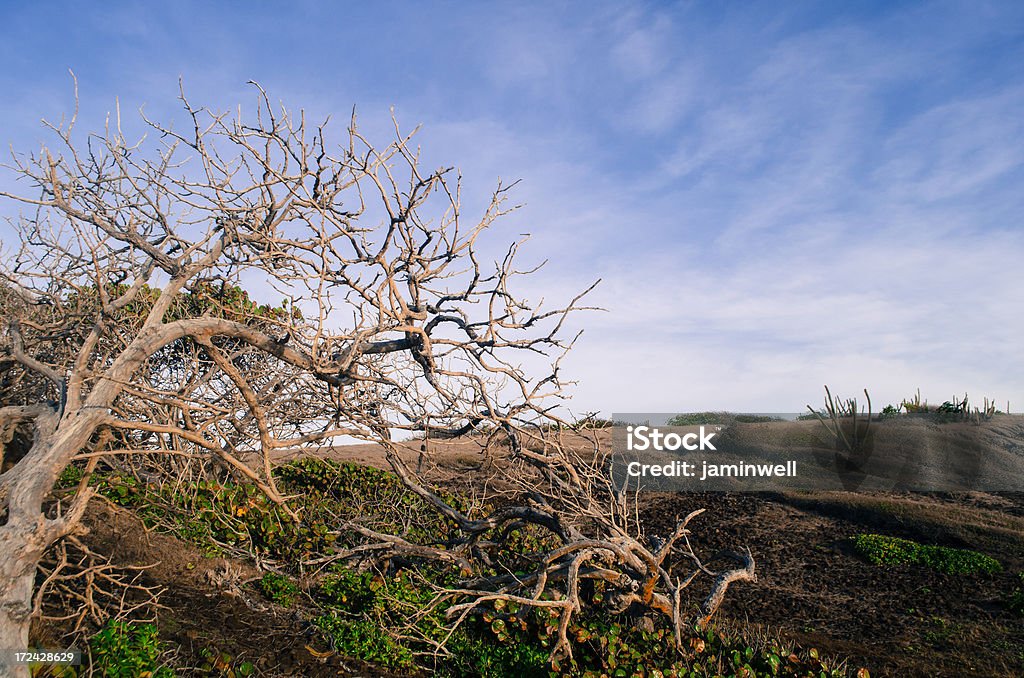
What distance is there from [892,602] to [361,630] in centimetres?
718

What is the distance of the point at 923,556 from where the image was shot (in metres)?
11.3

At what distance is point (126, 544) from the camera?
27.6 feet

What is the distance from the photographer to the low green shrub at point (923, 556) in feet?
35.1

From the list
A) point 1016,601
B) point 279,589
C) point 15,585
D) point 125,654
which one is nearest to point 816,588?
point 1016,601

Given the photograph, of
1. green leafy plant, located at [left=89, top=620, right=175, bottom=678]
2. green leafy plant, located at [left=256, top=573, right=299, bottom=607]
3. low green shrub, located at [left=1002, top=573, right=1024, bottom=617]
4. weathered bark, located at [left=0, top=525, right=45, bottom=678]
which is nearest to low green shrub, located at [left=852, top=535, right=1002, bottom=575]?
low green shrub, located at [left=1002, top=573, right=1024, bottom=617]

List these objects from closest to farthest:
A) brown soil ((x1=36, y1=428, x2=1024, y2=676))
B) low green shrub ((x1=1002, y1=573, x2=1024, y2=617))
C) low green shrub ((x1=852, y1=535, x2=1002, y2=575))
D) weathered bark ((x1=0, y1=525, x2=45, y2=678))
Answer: weathered bark ((x1=0, y1=525, x2=45, y2=678)), brown soil ((x1=36, y1=428, x2=1024, y2=676)), low green shrub ((x1=1002, y1=573, x2=1024, y2=617)), low green shrub ((x1=852, y1=535, x2=1002, y2=575))

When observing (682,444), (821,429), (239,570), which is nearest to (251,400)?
(239,570)

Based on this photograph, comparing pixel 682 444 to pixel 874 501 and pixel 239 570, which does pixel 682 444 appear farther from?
pixel 239 570

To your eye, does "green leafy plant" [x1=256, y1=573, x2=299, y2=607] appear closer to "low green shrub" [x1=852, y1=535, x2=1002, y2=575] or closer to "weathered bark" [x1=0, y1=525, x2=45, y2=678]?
"weathered bark" [x1=0, y1=525, x2=45, y2=678]

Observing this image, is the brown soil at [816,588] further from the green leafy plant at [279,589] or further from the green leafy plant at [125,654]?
the green leafy plant at [125,654]

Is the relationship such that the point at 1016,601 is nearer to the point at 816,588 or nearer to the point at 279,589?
the point at 816,588

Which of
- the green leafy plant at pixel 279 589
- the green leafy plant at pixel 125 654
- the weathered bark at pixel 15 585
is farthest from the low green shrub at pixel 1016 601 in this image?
the weathered bark at pixel 15 585

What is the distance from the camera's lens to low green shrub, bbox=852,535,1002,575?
10711 millimetres

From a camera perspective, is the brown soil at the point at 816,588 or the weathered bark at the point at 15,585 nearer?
the weathered bark at the point at 15,585
